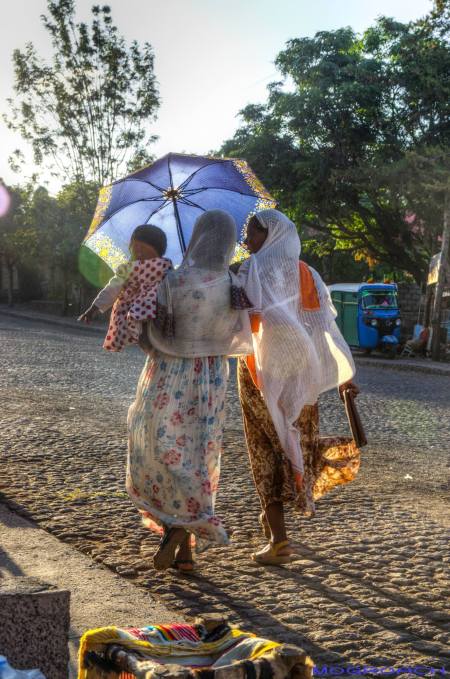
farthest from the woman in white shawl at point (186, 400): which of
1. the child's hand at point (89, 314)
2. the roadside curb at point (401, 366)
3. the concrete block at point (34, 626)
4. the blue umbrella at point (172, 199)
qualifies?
the roadside curb at point (401, 366)

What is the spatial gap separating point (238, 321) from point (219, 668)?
2666 mm

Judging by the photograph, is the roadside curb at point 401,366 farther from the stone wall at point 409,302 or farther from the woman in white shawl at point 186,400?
the woman in white shawl at point 186,400

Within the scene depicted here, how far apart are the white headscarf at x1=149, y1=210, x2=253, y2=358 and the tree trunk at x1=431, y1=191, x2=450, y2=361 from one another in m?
17.8

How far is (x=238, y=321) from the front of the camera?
4.73 m

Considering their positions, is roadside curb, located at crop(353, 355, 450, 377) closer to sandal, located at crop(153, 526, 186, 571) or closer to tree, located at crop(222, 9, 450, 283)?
tree, located at crop(222, 9, 450, 283)

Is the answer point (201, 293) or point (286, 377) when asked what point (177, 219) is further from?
point (286, 377)

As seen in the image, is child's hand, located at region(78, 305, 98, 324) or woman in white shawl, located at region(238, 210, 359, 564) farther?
woman in white shawl, located at region(238, 210, 359, 564)

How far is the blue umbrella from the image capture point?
18.9 feet

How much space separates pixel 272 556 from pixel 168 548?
1.98 ft

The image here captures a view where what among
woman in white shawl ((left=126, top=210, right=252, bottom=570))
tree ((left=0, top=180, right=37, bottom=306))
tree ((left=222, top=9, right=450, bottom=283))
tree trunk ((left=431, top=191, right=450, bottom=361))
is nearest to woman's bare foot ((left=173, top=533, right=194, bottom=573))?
woman in white shawl ((left=126, top=210, right=252, bottom=570))

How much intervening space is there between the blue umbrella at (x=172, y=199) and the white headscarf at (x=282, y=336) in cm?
95

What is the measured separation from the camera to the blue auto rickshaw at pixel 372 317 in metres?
23.3

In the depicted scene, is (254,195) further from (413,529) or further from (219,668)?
(219,668)

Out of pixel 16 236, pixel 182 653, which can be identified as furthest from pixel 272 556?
pixel 16 236
